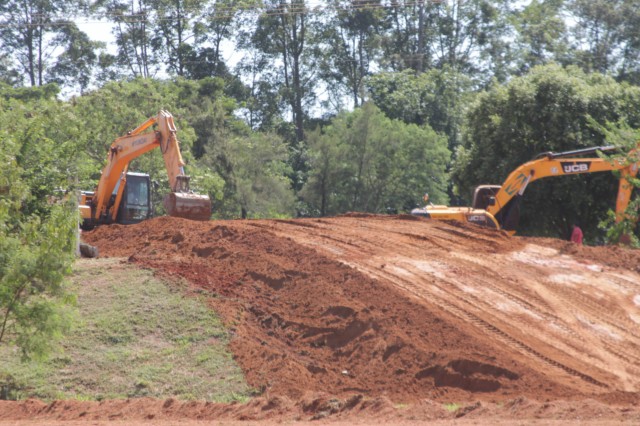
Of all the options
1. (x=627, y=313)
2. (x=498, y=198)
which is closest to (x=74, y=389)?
(x=627, y=313)

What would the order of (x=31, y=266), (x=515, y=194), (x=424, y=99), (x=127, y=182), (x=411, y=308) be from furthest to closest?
(x=424, y=99)
(x=127, y=182)
(x=515, y=194)
(x=411, y=308)
(x=31, y=266)

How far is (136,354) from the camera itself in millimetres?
12836

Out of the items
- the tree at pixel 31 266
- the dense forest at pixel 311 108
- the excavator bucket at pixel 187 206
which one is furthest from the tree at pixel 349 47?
the tree at pixel 31 266

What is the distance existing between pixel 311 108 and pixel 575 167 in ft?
139

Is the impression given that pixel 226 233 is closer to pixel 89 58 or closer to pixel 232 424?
pixel 232 424

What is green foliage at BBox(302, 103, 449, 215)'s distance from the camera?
45.6m

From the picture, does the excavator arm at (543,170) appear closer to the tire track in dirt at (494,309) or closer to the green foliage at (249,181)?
the tire track in dirt at (494,309)

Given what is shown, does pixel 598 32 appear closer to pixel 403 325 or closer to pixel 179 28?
pixel 179 28

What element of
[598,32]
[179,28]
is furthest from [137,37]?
[598,32]

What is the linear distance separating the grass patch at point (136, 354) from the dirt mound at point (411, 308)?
0.45 m

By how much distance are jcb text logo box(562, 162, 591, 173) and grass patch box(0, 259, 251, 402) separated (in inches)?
520

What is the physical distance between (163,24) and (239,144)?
59.8 ft

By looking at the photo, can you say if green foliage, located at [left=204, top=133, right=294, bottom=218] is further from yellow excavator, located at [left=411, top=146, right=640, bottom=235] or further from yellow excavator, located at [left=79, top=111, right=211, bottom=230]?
yellow excavator, located at [left=411, top=146, right=640, bottom=235]

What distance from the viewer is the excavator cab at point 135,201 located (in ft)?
83.9
